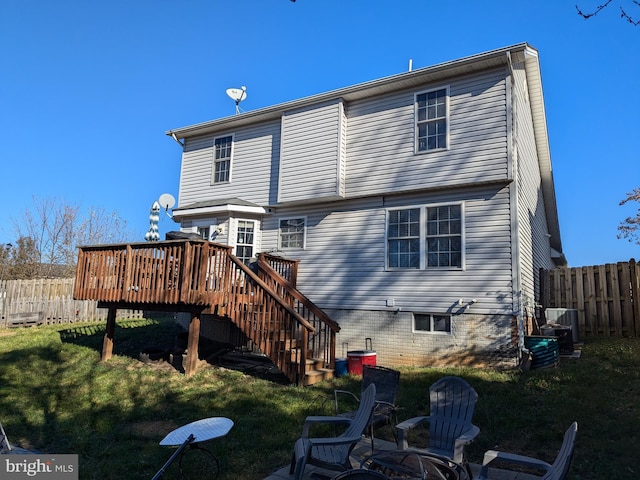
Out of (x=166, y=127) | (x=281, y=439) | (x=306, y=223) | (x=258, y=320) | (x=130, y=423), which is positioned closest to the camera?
(x=281, y=439)

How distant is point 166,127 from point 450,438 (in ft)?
45.7

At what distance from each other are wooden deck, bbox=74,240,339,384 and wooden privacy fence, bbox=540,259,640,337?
24.9 ft

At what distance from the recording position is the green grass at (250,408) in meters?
4.53

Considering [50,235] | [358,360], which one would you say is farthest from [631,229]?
[50,235]

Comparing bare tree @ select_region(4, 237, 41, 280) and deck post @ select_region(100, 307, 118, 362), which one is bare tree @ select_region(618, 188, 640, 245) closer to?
deck post @ select_region(100, 307, 118, 362)

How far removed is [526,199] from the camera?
10.7 m

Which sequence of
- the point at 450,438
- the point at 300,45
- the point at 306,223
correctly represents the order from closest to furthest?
the point at 450,438
the point at 300,45
the point at 306,223

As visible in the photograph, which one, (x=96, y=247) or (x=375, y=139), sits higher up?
(x=375, y=139)

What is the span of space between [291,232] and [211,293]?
4092 millimetres

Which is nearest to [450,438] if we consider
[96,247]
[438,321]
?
[438,321]

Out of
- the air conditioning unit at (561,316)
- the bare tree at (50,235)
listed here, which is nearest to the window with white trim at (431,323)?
the air conditioning unit at (561,316)

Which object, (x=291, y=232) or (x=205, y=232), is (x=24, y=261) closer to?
(x=205, y=232)

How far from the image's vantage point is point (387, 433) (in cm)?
532

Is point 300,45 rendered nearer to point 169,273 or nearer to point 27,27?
point 169,273
